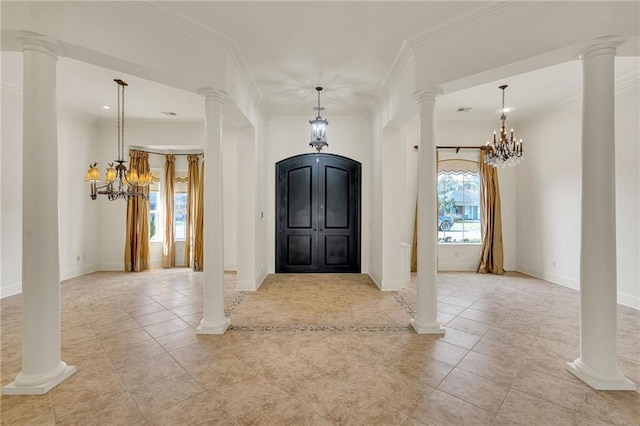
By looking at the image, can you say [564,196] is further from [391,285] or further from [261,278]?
[261,278]

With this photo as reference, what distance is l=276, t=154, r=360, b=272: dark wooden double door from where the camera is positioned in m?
6.48

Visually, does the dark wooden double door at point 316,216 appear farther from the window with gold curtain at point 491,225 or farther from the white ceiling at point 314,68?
the window with gold curtain at point 491,225

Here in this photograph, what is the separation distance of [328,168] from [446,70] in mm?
3587

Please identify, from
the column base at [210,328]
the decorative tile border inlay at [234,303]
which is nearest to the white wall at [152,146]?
the decorative tile border inlay at [234,303]

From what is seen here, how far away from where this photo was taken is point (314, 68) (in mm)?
4090

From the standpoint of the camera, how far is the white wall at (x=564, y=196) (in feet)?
14.3

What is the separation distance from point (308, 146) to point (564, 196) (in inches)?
204

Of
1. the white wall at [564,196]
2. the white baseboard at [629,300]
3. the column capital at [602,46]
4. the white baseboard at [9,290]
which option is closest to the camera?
the column capital at [602,46]

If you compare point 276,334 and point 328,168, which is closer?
point 276,334

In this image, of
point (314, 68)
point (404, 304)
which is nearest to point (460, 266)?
point (404, 304)

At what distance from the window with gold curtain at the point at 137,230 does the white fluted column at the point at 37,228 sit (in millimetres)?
4533

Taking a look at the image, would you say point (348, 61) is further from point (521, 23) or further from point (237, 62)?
point (521, 23)

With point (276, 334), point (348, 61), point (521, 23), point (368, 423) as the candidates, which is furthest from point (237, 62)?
point (368, 423)

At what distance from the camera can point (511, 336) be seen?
3.32 metres
